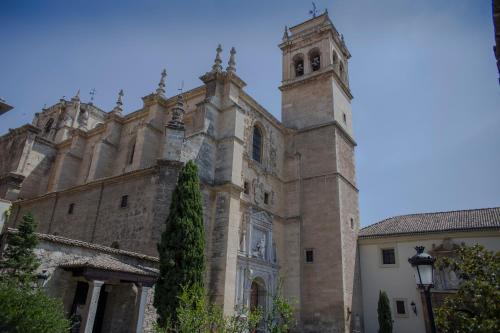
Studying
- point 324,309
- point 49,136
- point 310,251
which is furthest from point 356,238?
point 49,136

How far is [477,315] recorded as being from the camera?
5004 millimetres

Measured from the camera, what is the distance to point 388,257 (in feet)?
66.9

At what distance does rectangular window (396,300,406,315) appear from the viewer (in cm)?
1867

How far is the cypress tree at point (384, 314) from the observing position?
57.4 ft

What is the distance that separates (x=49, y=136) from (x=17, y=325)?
2815cm

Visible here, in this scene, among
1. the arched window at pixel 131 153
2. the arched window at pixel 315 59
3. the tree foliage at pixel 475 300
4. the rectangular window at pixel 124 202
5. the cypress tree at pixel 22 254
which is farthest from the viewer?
the arched window at pixel 315 59

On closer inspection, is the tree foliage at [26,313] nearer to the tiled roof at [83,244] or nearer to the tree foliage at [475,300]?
the tiled roof at [83,244]

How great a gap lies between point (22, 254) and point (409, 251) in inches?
710

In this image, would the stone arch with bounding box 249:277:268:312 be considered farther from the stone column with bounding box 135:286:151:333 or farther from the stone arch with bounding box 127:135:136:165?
the stone arch with bounding box 127:135:136:165

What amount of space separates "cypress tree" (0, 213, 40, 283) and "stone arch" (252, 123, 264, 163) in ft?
39.6

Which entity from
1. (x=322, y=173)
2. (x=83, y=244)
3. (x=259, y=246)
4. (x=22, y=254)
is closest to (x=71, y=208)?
(x=83, y=244)

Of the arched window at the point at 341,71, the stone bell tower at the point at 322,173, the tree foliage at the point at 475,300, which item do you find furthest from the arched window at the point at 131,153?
the tree foliage at the point at 475,300

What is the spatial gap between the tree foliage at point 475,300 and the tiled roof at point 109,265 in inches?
316

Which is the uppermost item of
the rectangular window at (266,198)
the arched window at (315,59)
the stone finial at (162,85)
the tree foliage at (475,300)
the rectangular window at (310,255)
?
the arched window at (315,59)
